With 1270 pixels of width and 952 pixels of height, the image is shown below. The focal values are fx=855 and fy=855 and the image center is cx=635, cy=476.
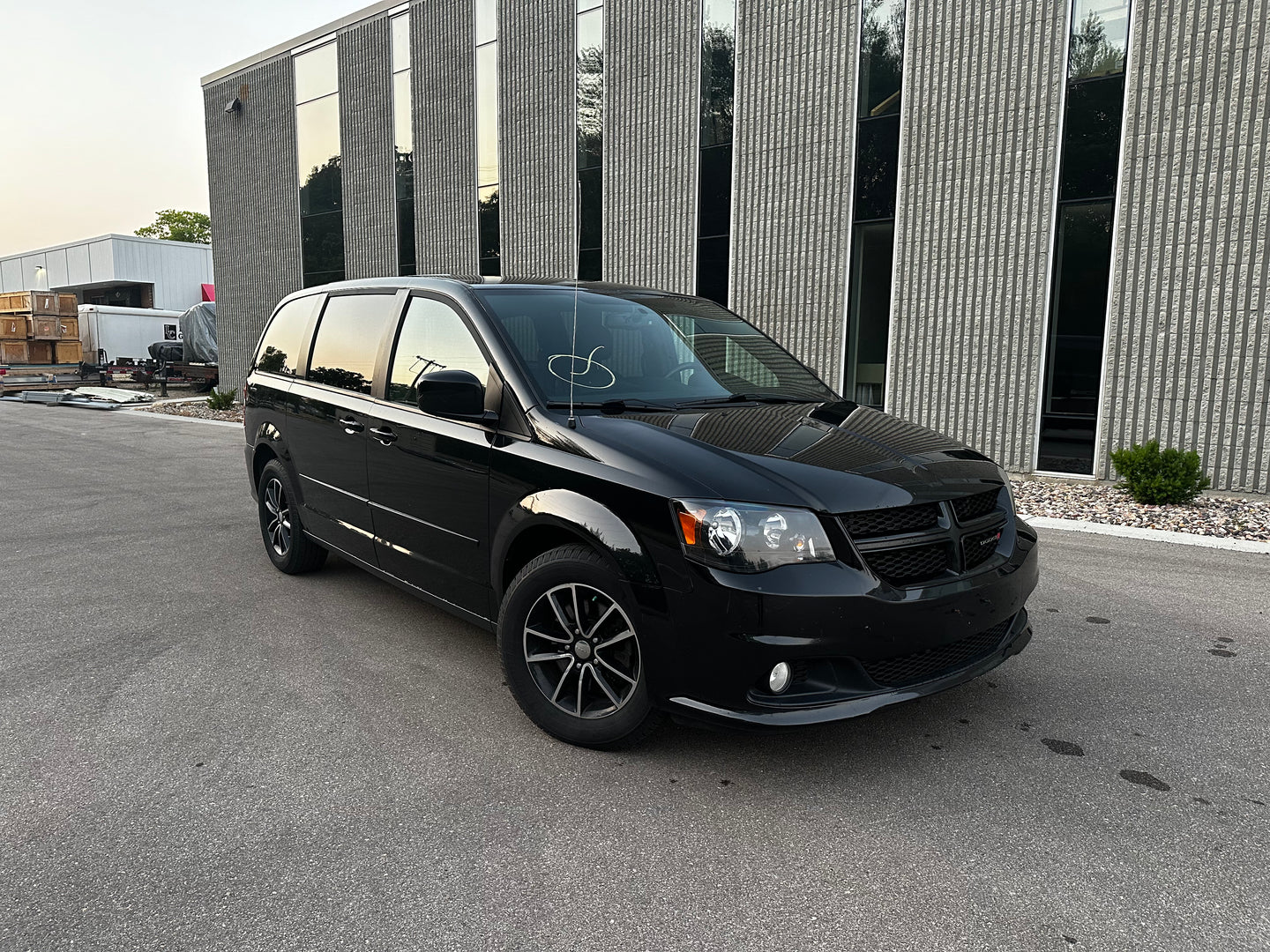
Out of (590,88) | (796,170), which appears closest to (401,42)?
(590,88)

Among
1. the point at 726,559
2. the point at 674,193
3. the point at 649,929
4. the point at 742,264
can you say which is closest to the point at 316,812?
the point at 649,929

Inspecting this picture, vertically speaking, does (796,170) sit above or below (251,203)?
below

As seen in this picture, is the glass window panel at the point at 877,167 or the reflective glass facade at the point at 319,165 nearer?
the glass window panel at the point at 877,167

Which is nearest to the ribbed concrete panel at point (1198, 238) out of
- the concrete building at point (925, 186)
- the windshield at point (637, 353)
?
the concrete building at point (925, 186)

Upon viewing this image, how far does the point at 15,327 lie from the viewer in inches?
1069

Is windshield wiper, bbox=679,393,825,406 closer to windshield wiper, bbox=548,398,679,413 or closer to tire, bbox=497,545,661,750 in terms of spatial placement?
windshield wiper, bbox=548,398,679,413

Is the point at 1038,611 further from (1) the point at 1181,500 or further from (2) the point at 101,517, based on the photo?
(2) the point at 101,517

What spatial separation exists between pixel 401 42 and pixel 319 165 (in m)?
3.74

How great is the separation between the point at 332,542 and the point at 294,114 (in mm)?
18952

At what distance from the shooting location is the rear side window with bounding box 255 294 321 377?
214 inches

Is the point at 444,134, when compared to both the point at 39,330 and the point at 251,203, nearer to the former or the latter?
the point at 251,203

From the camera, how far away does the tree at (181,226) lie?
82000mm

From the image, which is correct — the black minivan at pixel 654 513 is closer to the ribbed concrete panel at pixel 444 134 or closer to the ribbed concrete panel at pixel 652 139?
the ribbed concrete panel at pixel 652 139

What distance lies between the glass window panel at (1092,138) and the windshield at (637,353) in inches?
295
